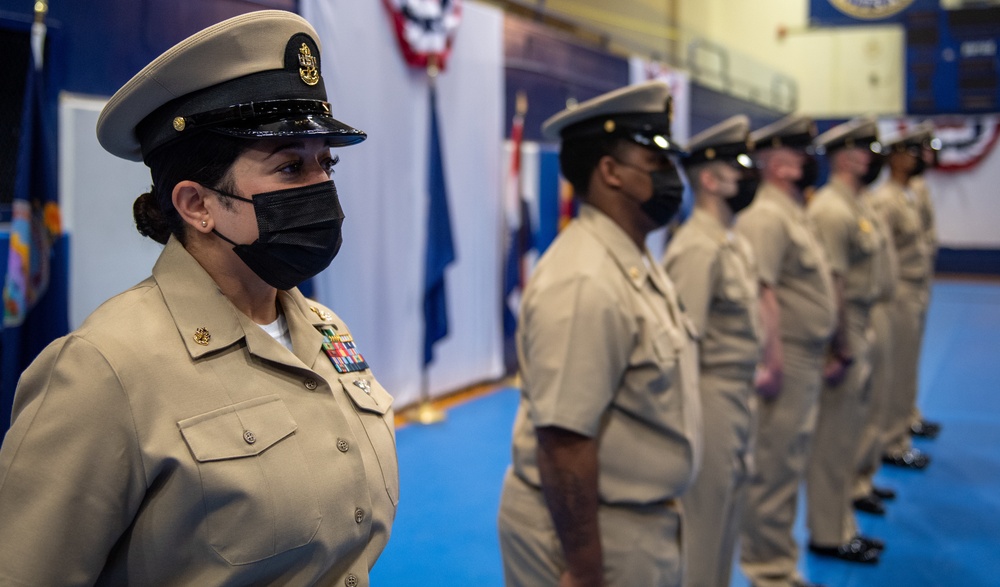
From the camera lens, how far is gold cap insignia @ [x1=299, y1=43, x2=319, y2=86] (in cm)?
121

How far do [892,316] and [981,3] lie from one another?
10876mm

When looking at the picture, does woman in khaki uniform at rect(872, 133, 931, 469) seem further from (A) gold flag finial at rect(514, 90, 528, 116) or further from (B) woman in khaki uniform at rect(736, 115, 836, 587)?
(A) gold flag finial at rect(514, 90, 528, 116)

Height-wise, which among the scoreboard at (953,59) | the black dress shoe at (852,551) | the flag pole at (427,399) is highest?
the scoreboard at (953,59)

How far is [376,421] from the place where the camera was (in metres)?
1.30

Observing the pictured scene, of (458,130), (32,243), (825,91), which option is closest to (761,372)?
(32,243)

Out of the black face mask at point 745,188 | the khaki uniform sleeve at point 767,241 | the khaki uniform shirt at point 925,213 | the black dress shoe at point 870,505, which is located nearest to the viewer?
the black face mask at point 745,188

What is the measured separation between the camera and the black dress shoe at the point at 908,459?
17.1 feet

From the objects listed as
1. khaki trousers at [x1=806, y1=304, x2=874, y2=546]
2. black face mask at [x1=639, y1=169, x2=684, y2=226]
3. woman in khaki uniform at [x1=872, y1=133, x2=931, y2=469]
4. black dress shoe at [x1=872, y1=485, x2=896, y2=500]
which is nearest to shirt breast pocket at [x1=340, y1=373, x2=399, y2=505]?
black face mask at [x1=639, y1=169, x2=684, y2=226]

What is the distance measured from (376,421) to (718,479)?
1.66 m

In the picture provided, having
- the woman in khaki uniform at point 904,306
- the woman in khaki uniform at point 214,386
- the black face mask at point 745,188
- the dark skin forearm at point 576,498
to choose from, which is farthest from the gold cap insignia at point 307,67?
the woman in khaki uniform at point 904,306

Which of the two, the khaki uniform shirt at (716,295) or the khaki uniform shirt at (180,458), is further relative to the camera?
the khaki uniform shirt at (716,295)

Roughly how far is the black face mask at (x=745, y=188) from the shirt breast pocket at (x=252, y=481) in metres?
2.31

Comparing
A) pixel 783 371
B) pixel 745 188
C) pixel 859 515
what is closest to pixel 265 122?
pixel 745 188

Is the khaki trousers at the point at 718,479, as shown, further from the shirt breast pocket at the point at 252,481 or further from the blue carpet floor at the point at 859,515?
the shirt breast pocket at the point at 252,481
